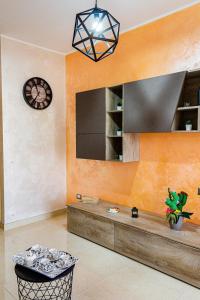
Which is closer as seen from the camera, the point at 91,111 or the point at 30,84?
the point at 91,111

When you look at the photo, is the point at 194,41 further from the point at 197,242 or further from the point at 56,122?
the point at 56,122

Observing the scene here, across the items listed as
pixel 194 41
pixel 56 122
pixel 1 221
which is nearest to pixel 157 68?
pixel 194 41

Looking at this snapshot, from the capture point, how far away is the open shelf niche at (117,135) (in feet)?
10.6

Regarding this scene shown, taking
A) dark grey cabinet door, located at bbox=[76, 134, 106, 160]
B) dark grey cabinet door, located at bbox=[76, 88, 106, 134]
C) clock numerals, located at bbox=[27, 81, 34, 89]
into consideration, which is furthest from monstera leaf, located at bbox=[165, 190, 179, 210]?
clock numerals, located at bbox=[27, 81, 34, 89]

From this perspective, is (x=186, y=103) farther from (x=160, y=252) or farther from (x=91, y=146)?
(x=160, y=252)

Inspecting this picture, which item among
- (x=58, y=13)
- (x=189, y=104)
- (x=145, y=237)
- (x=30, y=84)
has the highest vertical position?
(x=58, y=13)

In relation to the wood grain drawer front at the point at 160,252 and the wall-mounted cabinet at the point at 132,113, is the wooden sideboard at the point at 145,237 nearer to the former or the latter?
the wood grain drawer front at the point at 160,252

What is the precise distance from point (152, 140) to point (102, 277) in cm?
184

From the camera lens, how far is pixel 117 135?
10.9 ft

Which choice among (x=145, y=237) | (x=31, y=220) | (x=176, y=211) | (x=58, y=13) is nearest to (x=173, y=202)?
(x=176, y=211)

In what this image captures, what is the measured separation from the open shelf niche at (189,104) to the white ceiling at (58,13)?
3.12ft

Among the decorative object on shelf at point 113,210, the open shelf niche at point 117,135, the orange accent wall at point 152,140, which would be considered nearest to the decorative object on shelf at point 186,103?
the orange accent wall at point 152,140

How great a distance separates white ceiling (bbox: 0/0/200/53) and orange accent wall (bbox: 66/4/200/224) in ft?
0.58

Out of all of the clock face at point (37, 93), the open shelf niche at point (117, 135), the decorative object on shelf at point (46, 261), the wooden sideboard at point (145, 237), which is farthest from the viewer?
the clock face at point (37, 93)
